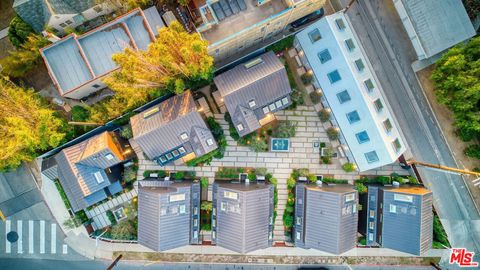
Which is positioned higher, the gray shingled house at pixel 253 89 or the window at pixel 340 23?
the window at pixel 340 23

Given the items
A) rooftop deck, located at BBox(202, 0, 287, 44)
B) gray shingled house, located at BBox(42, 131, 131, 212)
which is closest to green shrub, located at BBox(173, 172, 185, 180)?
gray shingled house, located at BBox(42, 131, 131, 212)

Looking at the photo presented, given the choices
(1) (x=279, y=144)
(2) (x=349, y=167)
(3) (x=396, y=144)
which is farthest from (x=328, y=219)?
(3) (x=396, y=144)

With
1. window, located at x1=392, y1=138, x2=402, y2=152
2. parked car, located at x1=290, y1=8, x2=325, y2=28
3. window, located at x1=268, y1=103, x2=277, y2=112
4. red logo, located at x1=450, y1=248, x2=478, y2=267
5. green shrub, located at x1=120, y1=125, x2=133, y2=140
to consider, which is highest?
parked car, located at x1=290, y1=8, x2=325, y2=28

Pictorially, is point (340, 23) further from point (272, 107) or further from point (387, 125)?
point (387, 125)

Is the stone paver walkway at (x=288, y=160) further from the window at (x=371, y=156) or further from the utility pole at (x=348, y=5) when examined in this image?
the utility pole at (x=348, y=5)

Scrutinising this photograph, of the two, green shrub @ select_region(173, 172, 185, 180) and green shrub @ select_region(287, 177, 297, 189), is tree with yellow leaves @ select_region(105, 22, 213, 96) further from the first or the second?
green shrub @ select_region(287, 177, 297, 189)

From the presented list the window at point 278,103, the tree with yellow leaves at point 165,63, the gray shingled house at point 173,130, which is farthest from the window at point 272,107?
the tree with yellow leaves at point 165,63
